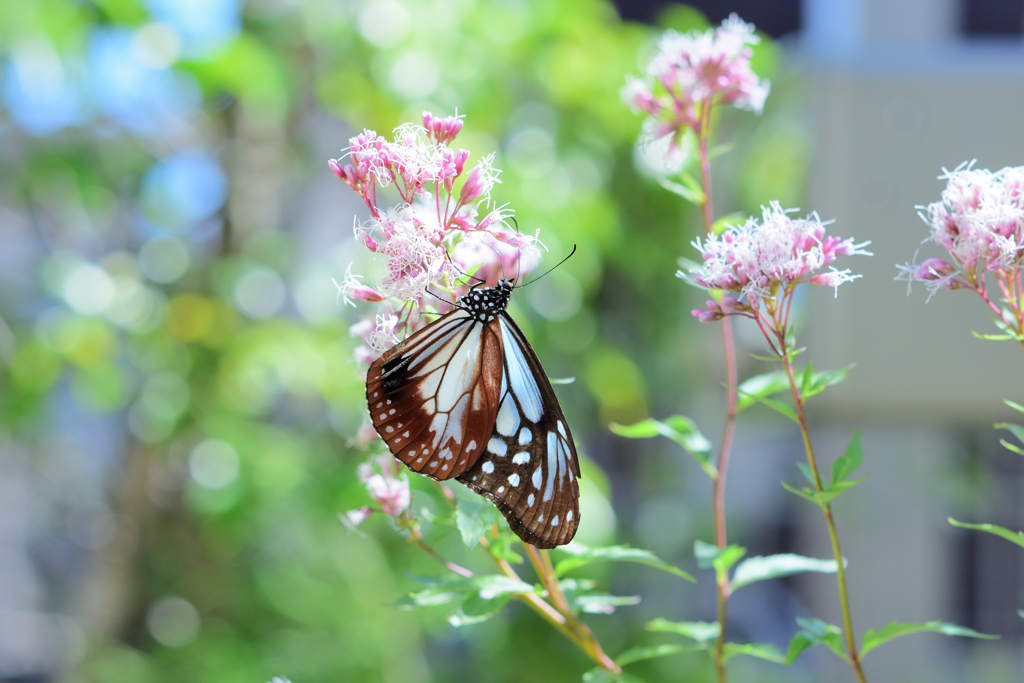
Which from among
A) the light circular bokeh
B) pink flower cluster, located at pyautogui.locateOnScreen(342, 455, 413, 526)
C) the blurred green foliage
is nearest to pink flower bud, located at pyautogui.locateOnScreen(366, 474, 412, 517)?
pink flower cluster, located at pyautogui.locateOnScreen(342, 455, 413, 526)

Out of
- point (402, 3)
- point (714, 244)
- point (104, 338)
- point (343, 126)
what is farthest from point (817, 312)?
point (343, 126)

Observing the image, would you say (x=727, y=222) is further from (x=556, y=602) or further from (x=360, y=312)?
(x=360, y=312)

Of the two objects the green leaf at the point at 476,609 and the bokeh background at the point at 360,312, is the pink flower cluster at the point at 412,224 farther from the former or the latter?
the bokeh background at the point at 360,312

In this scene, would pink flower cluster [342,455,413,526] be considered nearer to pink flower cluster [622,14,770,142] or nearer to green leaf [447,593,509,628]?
green leaf [447,593,509,628]

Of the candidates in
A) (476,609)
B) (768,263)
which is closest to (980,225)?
(768,263)

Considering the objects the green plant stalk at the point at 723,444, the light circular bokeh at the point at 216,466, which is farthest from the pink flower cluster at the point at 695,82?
the light circular bokeh at the point at 216,466

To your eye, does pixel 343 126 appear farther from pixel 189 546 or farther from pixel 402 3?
pixel 189 546
